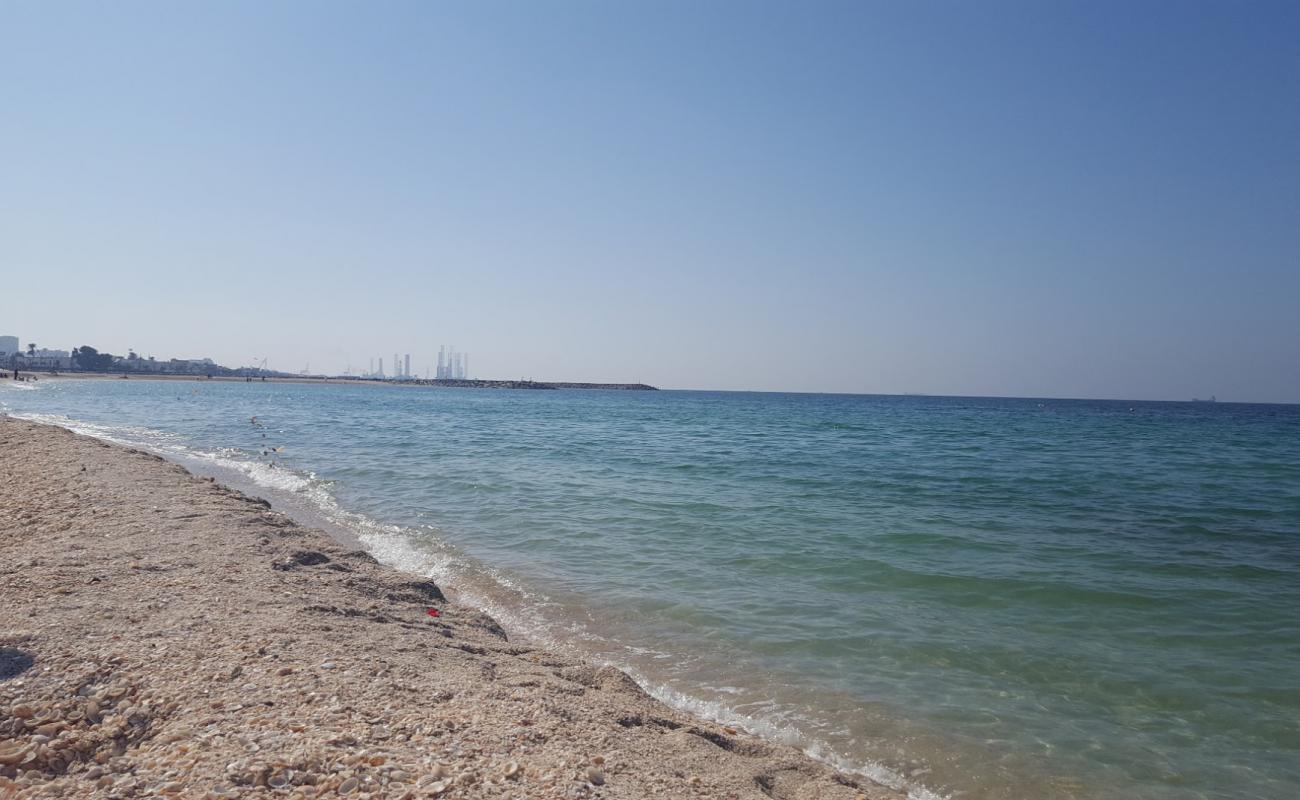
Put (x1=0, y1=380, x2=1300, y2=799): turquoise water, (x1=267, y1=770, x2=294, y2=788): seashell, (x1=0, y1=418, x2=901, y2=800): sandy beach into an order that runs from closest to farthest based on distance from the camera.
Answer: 1. (x1=267, y1=770, x2=294, y2=788): seashell
2. (x1=0, y1=418, x2=901, y2=800): sandy beach
3. (x1=0, y1=380, x2=1300, y2=799): turquoise water

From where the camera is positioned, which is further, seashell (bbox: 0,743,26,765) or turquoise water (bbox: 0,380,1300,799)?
turquoise water (bbox: 0,380,1300,799)

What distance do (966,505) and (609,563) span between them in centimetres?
956

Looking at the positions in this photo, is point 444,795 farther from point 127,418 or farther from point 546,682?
point 127,418

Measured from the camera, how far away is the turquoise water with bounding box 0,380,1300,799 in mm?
5508

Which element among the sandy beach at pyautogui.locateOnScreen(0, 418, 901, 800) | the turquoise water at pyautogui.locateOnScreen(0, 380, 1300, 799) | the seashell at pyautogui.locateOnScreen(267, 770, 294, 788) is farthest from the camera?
the turquoise water at pyautogui.locateOnScreen(0, 380, 1300, 799)

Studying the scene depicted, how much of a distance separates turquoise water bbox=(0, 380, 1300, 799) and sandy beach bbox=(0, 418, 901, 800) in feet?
4.26

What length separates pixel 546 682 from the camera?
198 inches

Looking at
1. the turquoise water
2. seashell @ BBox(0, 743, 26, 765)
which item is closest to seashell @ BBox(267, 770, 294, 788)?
seashell @ BBox(0, 743, 26, 765)

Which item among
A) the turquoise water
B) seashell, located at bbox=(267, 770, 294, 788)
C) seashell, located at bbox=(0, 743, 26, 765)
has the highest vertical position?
seashell, located at bbox=(267, 770, 294, 788)

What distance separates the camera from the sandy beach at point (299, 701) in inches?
130

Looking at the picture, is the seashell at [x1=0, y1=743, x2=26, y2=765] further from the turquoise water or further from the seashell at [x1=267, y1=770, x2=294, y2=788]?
the turquoise water

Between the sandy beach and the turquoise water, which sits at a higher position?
the sandy beach

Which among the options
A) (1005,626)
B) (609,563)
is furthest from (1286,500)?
(609,563)

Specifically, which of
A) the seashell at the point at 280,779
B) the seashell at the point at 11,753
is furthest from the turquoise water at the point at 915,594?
the seashell at the point at 11,753
